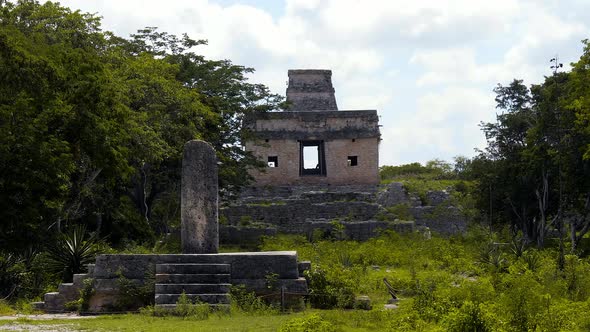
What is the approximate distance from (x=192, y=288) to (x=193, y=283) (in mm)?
144

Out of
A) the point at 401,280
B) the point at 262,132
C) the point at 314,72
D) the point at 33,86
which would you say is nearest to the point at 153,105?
the point at 33,86

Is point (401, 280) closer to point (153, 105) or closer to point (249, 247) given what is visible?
point (153, 105)

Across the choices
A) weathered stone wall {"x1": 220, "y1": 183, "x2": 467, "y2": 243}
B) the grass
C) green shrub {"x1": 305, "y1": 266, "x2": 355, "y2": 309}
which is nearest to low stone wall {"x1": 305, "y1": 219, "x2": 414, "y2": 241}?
weathered stone wall {"x1": 220, "y1": 183, "x2": 467, "y2": 243}

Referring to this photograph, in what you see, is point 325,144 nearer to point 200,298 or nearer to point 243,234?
point 243,234

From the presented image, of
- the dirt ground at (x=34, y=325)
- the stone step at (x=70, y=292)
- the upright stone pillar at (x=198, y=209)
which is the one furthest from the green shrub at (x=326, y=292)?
the stone step at (x=70, y=292)

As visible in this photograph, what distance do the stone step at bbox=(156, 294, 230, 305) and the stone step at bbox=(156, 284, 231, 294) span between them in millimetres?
158

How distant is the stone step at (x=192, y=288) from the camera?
1227 centimetres

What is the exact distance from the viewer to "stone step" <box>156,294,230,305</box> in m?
12.1

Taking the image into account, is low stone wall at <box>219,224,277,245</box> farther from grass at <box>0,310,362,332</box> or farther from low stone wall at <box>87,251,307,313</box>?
grass at <box>0,310,362,332</box>

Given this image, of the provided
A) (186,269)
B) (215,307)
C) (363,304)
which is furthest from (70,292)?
(363,304)

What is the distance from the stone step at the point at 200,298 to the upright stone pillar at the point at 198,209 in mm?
1317

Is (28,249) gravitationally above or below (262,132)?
below

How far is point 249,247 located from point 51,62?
1132 cm

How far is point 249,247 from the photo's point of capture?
2625cm
